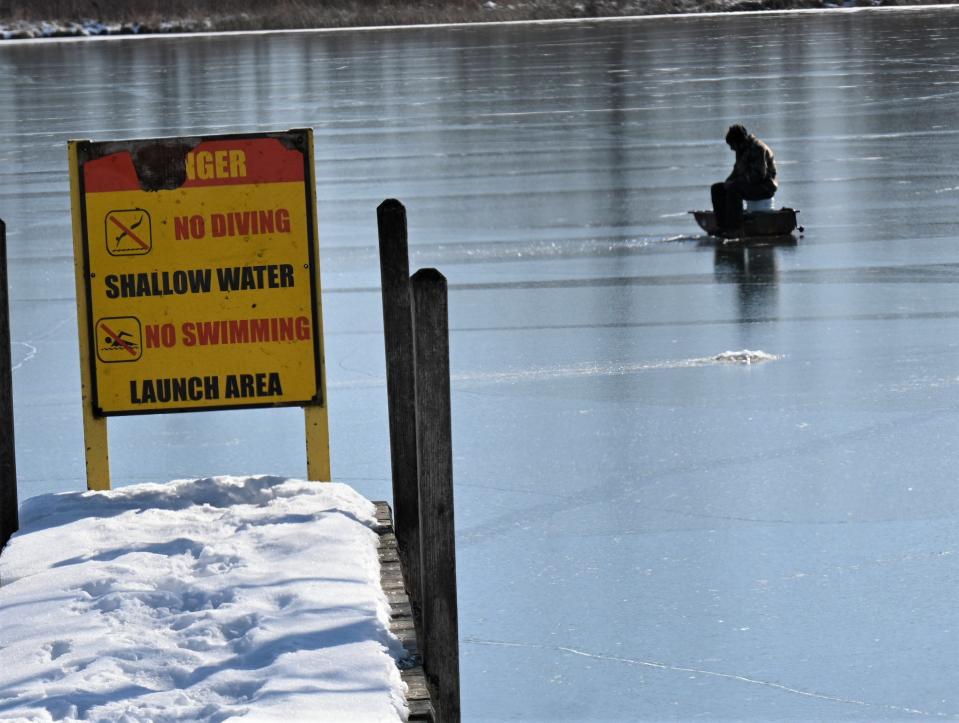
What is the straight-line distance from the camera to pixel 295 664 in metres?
3.97

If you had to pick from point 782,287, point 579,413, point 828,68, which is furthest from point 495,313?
point 828,68

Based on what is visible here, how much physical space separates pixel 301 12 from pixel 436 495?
69.5 metres

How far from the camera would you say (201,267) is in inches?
221

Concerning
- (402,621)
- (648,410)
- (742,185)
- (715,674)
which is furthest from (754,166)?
(402,621)

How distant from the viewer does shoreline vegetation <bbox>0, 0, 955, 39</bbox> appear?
225ft

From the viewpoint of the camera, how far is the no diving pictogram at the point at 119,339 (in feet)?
18.5

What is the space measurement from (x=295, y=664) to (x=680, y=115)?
2069 centimetres

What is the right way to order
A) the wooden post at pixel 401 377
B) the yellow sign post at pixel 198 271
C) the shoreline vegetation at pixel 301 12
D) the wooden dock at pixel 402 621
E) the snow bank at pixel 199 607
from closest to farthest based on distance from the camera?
the snow bank at pixel 199 607 < the wooden dock at pixel 402 621 < the wooden post at pixel 401 377 < the yellow sign post at pixel 198 271 < the shoreline vegetation at pixel 301 12

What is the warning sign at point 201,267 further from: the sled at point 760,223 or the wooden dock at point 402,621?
the sled at point 760,223

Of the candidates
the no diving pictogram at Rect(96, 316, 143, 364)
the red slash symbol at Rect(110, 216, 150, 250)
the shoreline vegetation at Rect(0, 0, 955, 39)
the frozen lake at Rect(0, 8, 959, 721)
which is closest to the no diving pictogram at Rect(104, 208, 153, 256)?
the red slash symbol at Rect(110, 216, 150, 250)

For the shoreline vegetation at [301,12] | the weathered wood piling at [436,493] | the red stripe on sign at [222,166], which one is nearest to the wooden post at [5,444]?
the red stripe on sign at [222,166]

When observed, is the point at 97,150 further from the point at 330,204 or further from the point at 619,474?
the point at 330,204

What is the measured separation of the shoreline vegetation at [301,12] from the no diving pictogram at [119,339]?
62.7m

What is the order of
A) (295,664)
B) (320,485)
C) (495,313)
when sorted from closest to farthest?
(295,664)
(320,485)
(495,313)
